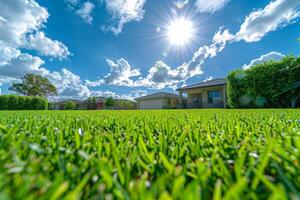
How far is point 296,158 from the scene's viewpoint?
502 mm

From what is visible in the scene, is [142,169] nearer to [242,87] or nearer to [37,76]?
[242,87]

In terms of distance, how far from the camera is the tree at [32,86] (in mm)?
42469

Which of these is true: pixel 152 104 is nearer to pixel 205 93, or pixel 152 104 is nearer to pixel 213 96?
pixel 205 93

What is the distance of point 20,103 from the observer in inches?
781

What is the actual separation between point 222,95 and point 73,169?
24858 mm

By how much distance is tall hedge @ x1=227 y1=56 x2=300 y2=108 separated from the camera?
1227 centimetres

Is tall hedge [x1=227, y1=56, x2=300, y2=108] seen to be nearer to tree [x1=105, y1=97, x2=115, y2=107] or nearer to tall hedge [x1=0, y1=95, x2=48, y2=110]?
tall hedge [x1=0, y1=95, x2=48, y2=110]

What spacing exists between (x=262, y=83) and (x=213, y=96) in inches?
415

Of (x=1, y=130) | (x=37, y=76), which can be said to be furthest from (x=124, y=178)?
(x=37, y=76)

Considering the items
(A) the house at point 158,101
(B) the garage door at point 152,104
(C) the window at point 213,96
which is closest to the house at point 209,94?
(C) the window at point 213,96

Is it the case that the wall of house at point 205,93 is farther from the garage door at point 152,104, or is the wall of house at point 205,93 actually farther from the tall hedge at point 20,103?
the tall hedge at point 20,103

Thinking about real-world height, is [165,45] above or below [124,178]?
above

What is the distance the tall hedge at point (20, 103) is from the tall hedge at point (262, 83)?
71.4ft

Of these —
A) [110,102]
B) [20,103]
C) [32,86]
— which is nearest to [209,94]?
[20,103]
